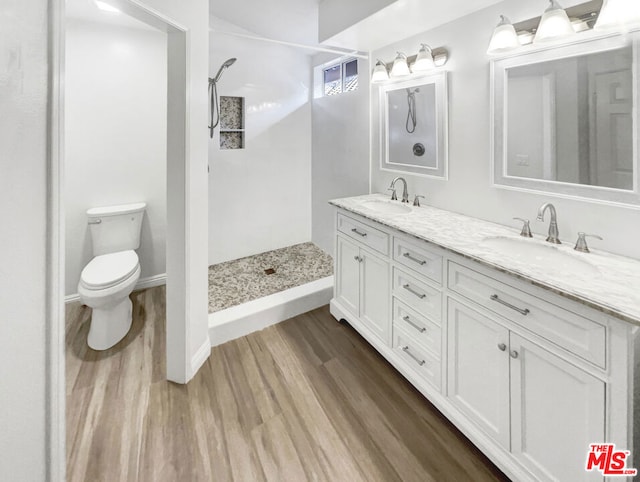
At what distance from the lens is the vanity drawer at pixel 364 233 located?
A: 6.65 ft

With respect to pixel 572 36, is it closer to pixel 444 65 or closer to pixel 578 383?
pixel 444 65

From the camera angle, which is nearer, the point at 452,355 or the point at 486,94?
the point at 452,355

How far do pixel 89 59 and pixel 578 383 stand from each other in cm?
354

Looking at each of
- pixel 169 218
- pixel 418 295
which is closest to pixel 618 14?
pixel 418 295

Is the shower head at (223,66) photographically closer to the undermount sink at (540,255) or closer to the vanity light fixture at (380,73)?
the vanity light fixture at (380,73)

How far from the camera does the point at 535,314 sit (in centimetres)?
120

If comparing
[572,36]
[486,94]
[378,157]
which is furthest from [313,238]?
[572,36]

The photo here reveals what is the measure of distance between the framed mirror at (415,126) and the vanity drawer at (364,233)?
23.6 inches

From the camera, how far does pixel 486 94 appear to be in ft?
6.22

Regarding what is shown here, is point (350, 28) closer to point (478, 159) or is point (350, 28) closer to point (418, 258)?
point (478, 159)

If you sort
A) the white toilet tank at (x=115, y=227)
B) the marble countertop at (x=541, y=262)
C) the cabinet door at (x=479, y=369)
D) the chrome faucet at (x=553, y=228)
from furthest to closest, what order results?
1. the white toilet tank at (x=115, y=227)
2. the chrome faucet at (x=553, y=228)
3. the cabinet door at (x=479, y=369)
4. the marble countertop at (x=541, y=262)

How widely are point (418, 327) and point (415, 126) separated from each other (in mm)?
1400

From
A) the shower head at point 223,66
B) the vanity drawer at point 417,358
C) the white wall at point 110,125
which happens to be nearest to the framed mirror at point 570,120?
the vanity drawer at point 417,358

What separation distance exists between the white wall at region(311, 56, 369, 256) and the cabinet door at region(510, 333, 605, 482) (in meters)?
2.04
